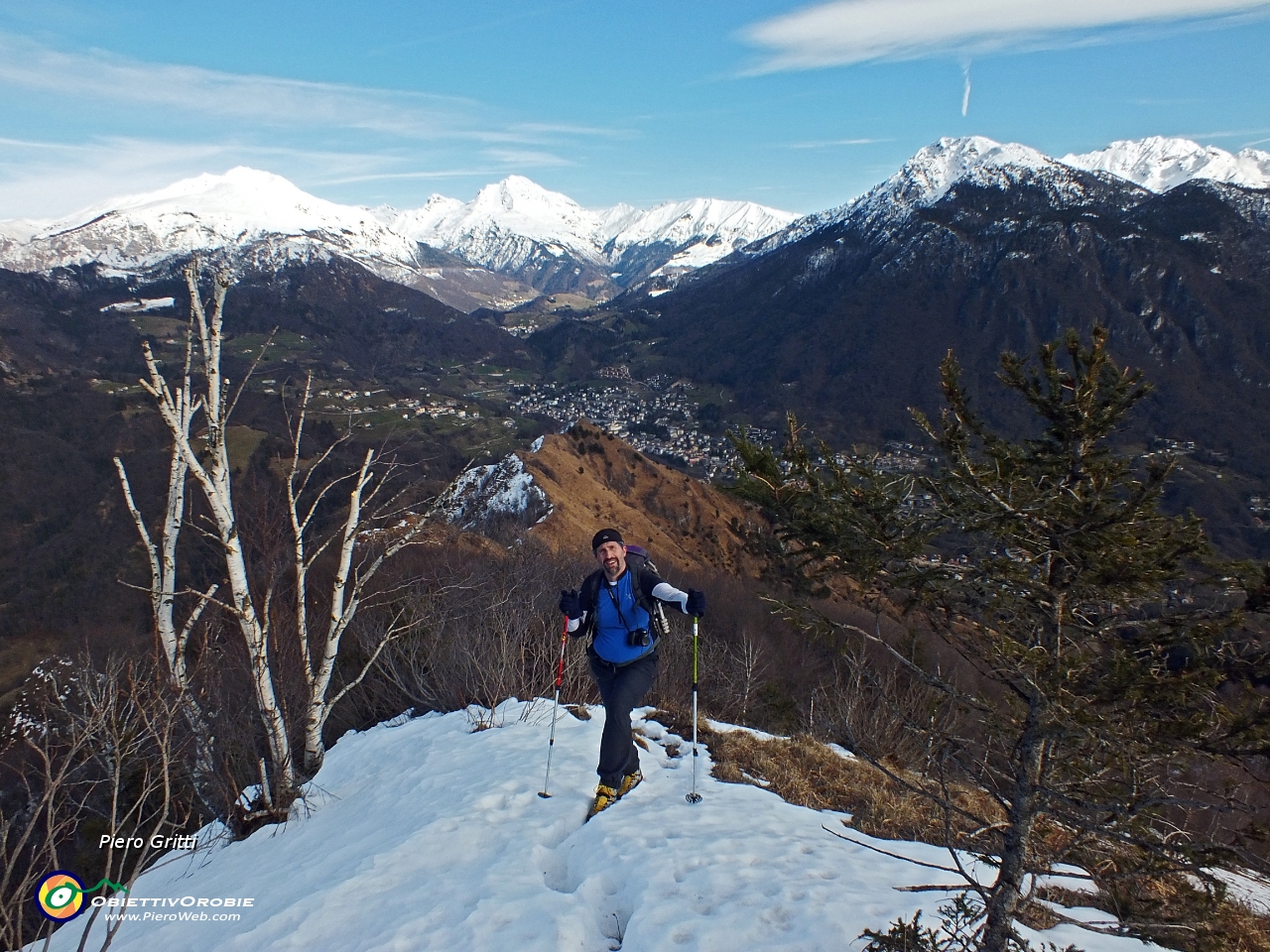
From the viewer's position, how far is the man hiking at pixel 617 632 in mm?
6207

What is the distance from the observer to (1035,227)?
196 meters

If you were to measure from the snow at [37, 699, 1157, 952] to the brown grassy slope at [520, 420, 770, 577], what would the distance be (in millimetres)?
25291

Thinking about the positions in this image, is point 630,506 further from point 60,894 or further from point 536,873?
point 60,894

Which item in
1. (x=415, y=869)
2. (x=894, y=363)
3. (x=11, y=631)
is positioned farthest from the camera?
(x=894, y=363)

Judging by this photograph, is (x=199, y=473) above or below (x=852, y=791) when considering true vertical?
above

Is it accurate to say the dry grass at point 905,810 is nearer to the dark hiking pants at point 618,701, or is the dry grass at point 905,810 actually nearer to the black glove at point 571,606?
the dark hiking pants at point 618,701

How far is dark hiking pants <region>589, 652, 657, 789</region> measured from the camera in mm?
6219

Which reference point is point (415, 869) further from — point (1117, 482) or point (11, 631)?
point (11, 631)

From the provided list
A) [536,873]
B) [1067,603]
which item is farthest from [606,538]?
[1067,603]

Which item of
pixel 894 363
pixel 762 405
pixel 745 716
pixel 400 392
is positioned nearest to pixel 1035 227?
pixel 894 363

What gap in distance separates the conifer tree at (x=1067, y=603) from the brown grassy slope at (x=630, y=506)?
29215 millimetres

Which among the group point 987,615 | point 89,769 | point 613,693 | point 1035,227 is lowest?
point 89,769

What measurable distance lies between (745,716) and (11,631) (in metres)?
48.9

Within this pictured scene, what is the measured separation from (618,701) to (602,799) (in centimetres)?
102
